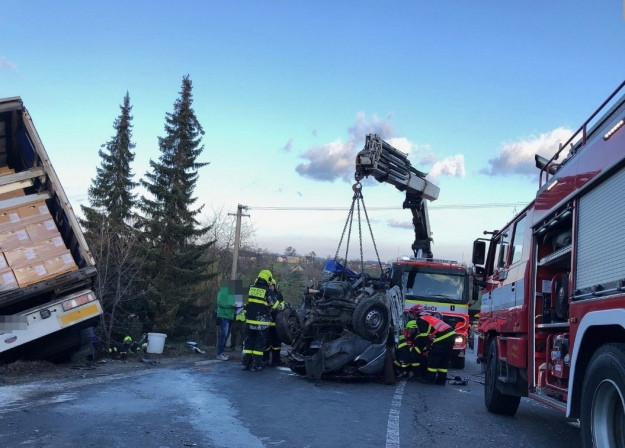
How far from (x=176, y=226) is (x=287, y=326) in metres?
14.7

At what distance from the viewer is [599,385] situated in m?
4.14

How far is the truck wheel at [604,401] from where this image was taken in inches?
155

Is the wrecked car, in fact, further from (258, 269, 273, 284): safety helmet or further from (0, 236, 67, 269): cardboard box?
(0, 236, 67, 269): cardboard box

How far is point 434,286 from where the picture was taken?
49.1 ft

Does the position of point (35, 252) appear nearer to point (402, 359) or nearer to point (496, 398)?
point (402, 359)

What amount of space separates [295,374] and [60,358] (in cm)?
402

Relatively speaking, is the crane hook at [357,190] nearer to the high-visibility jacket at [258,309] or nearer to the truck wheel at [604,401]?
the high-visibility jacket at [258,309]

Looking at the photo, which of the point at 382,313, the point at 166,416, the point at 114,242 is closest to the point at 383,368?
the point at 382,313

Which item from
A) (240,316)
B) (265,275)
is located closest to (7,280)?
(265,275)

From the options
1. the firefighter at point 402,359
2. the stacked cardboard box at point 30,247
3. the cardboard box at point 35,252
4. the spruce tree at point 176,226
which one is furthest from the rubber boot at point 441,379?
the spruce tree at point 176,226

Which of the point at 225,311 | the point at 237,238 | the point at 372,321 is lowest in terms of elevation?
the point at 225,311

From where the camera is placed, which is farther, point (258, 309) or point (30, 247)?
point (258, 309)

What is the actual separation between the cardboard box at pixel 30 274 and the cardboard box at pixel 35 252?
0.26 ft

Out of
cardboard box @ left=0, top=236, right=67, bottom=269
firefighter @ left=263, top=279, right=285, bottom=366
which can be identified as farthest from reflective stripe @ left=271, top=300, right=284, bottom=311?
cardboard box @ left=0, top=236, right=67, bottom=269
